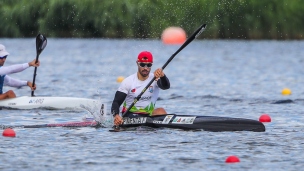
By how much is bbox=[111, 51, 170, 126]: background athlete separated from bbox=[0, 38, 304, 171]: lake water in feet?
1.74

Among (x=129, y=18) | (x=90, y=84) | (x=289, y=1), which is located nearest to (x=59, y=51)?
(x=129, y=18)

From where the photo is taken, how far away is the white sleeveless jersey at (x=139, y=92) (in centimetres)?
1623

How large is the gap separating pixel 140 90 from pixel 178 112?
4551 millimetres

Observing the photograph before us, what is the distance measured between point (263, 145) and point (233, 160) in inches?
75.5

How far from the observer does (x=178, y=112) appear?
2067 cm

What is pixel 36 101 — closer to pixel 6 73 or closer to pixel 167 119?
pixel 6 73

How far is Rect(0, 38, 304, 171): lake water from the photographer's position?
12852mm

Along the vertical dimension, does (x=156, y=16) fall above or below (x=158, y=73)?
above

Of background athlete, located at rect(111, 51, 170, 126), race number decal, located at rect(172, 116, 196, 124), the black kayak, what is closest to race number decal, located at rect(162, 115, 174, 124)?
the black kayak

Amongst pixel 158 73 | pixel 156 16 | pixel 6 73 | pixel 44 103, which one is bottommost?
pixel 44 103

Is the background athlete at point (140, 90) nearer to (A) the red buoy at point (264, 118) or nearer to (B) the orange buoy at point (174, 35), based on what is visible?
(A) the red buoy at point (264, 118)

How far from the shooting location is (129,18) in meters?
56.0

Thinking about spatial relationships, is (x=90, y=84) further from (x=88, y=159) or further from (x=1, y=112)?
→ (x=88, y=159)

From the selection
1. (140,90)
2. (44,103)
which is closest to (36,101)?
(44,103)
